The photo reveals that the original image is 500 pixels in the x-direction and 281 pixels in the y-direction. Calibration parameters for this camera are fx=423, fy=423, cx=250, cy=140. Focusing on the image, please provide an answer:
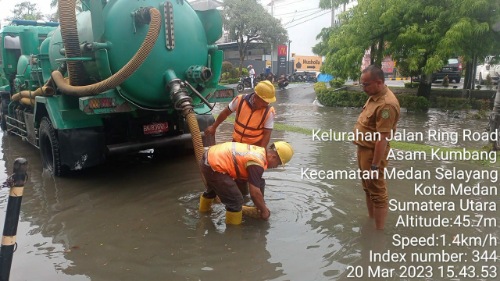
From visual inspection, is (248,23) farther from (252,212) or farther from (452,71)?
(252,212)

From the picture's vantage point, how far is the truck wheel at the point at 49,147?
587cm

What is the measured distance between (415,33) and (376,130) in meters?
9.69

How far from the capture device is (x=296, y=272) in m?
3.32

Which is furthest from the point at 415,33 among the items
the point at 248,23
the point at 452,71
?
the point at 248,23

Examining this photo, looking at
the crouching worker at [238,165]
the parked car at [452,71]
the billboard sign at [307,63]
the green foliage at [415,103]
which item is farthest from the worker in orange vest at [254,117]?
the billboard sign at [307,63]

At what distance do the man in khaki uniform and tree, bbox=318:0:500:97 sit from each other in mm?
9011

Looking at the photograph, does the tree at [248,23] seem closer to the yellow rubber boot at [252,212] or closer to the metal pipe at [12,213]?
the yellow rubber boot at [252,212]

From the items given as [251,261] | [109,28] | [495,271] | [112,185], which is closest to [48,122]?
[112,185]

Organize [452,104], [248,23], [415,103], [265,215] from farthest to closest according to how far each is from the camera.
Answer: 1. [248,23]
2. [452,104]
3. [415,103]
4. [265,215]

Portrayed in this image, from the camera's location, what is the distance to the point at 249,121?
4414 millimetres

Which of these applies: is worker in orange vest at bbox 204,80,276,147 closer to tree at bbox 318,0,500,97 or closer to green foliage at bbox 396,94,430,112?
tree at bbox 318,0,500,97

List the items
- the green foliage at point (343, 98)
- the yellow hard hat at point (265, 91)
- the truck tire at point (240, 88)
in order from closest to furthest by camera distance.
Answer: the yellow hard hat at point (265, 91) → the green foliage at point (343, 98) → the truck tire at point (240, 88)

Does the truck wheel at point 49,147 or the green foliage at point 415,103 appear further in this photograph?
the green foliage at point 415,103

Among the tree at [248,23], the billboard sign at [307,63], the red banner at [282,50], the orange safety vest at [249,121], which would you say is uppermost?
the tree at [248,23]
